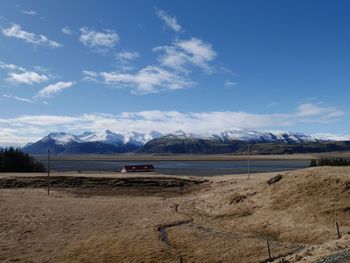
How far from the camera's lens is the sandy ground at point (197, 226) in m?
23.1

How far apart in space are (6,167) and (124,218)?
5424cm

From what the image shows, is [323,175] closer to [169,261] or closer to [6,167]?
[169,261]

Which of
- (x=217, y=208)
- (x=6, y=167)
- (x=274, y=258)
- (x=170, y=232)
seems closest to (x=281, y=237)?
(x=274, y=258)

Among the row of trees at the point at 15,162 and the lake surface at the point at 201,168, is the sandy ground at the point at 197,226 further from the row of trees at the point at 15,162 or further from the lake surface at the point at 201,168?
the lake surface at the point at 201,168

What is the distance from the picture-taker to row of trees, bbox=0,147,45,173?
8050 centimetres

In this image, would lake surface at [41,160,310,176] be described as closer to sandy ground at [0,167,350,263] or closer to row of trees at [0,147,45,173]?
row of trees at [0,147,45,173]

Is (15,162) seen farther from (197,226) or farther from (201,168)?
(197,226)

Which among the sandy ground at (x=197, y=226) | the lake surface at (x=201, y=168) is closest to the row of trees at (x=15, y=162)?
the lake surface at (x=201, y=168)

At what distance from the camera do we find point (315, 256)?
18.8 meters

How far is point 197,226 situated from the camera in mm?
30156

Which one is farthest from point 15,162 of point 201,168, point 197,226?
point 197,226

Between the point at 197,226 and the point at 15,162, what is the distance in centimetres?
6132

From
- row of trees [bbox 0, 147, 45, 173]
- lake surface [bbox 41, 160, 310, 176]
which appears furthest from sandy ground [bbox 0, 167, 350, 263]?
lake surface [bbox 41, 160, 310, 176]

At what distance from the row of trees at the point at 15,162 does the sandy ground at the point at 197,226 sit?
3890 cm
